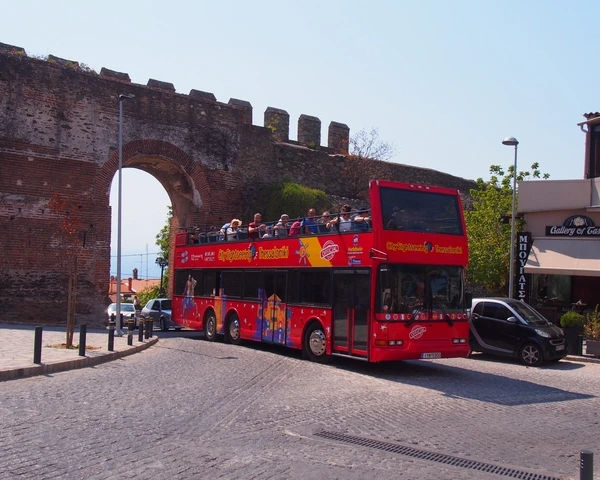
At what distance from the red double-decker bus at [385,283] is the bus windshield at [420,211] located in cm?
2

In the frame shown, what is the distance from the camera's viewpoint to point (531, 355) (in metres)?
16.1

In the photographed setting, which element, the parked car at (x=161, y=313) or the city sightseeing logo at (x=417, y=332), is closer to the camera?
the city sightseeing logo at (x=417, y=332)

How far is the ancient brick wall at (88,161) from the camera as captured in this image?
23766 millimetres

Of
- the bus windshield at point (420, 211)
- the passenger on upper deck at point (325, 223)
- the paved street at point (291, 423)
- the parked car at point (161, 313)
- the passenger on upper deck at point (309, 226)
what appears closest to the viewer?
the paved street at point (291, 423)

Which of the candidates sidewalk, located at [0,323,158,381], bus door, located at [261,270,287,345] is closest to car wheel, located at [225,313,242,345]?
bus door, located at [261,270,287,345]

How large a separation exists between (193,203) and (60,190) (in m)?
5.78

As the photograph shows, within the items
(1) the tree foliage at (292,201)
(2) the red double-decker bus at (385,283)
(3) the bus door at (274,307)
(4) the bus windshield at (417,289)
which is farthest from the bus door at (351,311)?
(1) the tree foliage at (292,201)

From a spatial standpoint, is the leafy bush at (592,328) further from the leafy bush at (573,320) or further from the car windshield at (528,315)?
the car windshield at (528,315)

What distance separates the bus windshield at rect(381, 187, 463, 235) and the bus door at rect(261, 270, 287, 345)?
13.8 feet

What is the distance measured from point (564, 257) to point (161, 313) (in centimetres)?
1553

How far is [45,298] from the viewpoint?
24.1 m

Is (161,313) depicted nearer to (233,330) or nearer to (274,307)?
(233,330)

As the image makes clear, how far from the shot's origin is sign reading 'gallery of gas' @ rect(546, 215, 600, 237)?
22.6 m

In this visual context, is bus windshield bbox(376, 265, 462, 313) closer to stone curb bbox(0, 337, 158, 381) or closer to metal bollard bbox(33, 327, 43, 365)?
stone curb bbox(0, 337, 158, 381)
